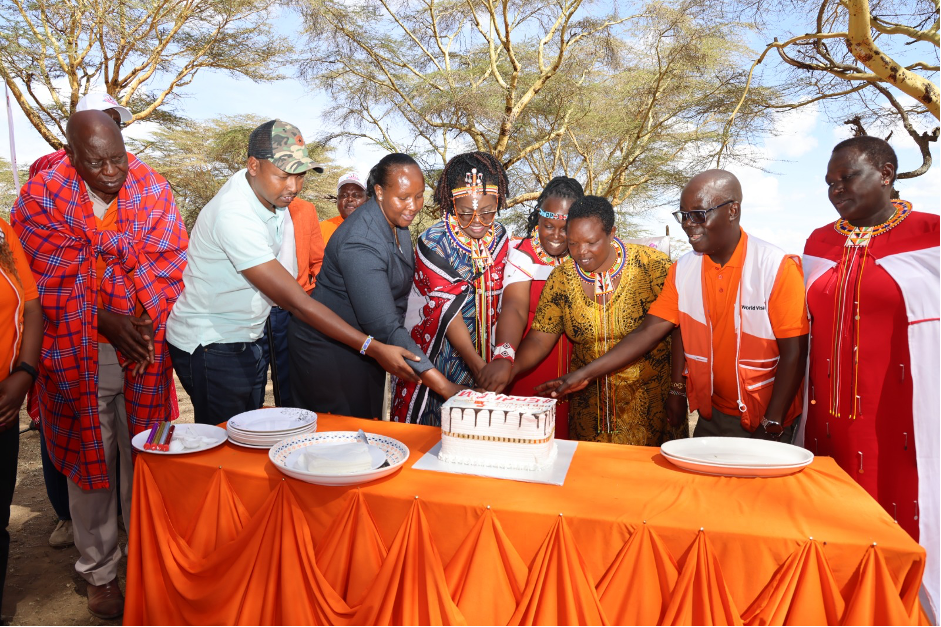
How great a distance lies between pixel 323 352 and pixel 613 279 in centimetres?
152

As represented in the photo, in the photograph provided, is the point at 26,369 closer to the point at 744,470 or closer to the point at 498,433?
the point at 498,433

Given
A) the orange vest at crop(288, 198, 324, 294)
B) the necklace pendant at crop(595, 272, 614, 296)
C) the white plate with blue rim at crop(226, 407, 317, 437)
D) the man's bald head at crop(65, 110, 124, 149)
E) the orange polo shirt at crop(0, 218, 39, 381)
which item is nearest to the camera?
the white plate with blue rim at crop(226, 407, 317, 437)

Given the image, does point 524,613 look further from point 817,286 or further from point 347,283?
point 817,286

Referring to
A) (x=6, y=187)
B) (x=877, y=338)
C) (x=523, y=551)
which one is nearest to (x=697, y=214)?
(x=877, y=338)

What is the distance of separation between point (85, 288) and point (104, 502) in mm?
1062

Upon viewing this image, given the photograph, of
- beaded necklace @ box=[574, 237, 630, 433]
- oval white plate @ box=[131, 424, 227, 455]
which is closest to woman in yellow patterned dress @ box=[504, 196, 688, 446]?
beaded necklace @ box=[574, 237, 630, 433]

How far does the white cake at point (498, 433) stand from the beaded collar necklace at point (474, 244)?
1346 millimetres

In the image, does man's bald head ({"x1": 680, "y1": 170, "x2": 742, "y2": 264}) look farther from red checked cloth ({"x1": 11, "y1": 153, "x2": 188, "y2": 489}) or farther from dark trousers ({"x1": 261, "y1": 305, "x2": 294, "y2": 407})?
red checked cloth ({"x1": 11, "y1": 153, "x2": 188, "y2": 489})

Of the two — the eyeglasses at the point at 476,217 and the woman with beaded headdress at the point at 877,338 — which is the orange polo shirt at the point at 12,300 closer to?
the eyeglasses at the point at 476,217

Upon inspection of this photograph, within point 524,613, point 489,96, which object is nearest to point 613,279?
point 524,613

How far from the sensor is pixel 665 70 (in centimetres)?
1717

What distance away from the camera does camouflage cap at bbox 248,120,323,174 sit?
2.76 m

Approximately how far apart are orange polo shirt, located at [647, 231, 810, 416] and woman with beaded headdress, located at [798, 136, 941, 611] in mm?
87

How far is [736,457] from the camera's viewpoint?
2.16 meters
